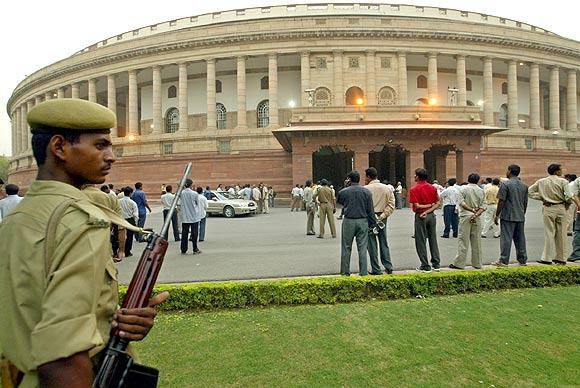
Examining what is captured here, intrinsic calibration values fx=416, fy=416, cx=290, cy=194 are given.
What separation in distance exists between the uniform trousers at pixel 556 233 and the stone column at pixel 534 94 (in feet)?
127

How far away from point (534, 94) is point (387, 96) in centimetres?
1587

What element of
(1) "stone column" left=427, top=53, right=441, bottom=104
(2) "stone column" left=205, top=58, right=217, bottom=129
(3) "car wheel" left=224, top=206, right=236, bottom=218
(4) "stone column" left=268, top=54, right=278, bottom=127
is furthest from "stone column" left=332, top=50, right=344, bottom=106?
(3) "car wheel" left=224, top=206, right=236, bottom=218

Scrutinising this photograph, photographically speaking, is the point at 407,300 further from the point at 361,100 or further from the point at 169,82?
the point at 169,82

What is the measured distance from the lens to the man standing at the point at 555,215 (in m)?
8.45

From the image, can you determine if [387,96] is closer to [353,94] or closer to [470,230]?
[353,94]

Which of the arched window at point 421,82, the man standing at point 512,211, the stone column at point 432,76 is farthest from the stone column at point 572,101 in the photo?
the man standing at point 512,211

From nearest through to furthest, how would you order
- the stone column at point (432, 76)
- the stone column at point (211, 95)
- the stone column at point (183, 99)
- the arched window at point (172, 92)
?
the stone column at point (432, 76)
the stone column at point (211, 95)
the stone column at point (183, 99)
the arched window at point (172, 92)

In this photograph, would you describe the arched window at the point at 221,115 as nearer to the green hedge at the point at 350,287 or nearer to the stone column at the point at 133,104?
the stone column at the point at 133,104

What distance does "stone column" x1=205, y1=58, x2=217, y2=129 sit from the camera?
39.4 metres

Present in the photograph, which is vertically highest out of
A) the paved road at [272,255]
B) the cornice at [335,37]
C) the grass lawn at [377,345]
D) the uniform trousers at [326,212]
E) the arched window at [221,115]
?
the cornice at [335,37]

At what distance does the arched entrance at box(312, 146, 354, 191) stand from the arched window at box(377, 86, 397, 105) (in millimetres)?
9301

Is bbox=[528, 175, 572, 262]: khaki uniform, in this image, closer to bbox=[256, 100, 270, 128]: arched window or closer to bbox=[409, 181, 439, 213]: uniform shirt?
bbox=[409, 181, 439, 213]: uniform shirt

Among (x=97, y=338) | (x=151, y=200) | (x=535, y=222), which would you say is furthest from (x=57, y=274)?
(x=151, y=200)

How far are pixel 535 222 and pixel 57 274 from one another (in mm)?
18661
